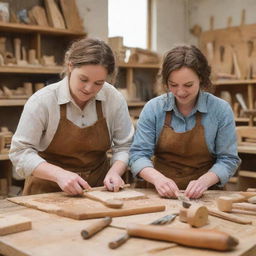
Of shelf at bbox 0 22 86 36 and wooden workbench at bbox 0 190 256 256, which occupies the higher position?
shelf at bbox 0 22 86 36

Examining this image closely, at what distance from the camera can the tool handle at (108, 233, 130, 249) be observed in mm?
1450

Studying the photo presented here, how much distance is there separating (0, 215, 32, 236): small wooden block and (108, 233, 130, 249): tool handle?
398 millimetres

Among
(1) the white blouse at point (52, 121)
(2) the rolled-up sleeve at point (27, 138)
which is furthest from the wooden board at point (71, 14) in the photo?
(2) the rolled-up sleeve at point (27, 138)

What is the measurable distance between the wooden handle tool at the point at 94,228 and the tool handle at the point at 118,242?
0.12 metres

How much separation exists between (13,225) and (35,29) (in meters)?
3.78

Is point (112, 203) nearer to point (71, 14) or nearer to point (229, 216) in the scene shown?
point (229, 216)

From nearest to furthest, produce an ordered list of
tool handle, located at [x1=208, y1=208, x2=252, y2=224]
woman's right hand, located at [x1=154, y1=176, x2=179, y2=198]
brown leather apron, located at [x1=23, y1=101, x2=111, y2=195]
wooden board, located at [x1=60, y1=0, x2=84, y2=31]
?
tool handle, located at [x1=208, y1=208, x2=252, y2=224] < woman's right hand, located at [x1=154, y1=176, x2=179, y2=198] < brown leather apron, located at [x1=23, y1=101, x2=111, y2=195] < wooden board, located at [x1=60, y1=0, x2=84, y2=31]

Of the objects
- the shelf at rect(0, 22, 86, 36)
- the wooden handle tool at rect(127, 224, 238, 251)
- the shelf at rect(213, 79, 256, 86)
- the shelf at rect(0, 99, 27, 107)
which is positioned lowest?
the wooden handle tool at rect(127, 224, 238, 251)

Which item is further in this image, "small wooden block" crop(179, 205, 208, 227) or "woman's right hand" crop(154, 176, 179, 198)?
"woman's right hand" crop(154, 176, 179, 198)

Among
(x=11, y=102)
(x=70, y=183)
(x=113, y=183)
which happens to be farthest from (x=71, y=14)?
(x=70, y=183)

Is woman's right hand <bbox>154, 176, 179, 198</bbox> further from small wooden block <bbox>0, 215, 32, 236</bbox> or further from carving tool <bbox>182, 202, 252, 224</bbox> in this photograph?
small wooden block <bbox>0, 215, 32, 236</bbox>

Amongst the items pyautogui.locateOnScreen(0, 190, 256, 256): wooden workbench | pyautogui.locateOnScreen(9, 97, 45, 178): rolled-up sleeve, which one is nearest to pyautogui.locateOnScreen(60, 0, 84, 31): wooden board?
pyautogui.locateOnScreen(9, 97, 45, 178): rolled-up sleeve

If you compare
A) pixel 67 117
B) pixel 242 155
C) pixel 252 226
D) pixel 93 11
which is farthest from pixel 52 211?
pixel 93 11

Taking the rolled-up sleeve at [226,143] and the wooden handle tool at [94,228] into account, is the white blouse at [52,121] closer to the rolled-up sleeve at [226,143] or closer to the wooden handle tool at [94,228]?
the rolled-up sleeve at [226,143]
